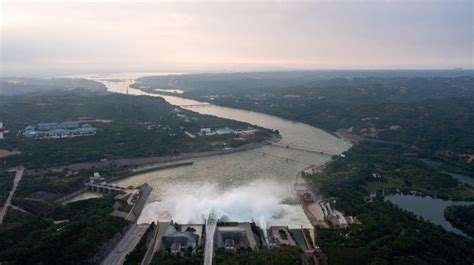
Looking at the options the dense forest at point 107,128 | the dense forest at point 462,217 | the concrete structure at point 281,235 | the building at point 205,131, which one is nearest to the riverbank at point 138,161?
the dense forest at point 107,128

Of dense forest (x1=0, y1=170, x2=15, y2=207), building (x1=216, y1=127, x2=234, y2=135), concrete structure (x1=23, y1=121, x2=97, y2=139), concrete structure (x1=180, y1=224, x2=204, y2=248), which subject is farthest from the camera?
building (x1=216, y1=127, x2=234, y2=135)

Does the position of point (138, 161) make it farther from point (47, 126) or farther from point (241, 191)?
point (47, 126)

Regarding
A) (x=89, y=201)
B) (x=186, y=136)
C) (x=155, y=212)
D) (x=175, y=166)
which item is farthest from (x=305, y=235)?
(x=186, y=136)

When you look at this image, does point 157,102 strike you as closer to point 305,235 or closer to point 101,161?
point 101,161

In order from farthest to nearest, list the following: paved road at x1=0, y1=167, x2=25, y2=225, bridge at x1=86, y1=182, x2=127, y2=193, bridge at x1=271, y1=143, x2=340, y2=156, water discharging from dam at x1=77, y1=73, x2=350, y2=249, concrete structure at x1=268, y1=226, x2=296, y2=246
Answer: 1. bridge at x1=271, y1=143, x2=340, y2=156
2. bridge at x1=86, y1=182, x2=127, y2=193
3. water discharging from dam at x1=77, y1=73, x2=350, y2=249
4. paved road at x1=0, y1=167, x2=25, y2=225
5. concrete structure at x1=268, y1=226, x2=296, y2=246

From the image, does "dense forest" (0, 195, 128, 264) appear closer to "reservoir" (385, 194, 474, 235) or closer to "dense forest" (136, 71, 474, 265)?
"dense forest" (136, 71, 474, 265)

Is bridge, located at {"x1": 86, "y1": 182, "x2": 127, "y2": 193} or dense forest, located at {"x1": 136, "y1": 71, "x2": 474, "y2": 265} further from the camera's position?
bridge, located at {"x1": 86, "y1": 182, "x2": 127, "y2": 193}

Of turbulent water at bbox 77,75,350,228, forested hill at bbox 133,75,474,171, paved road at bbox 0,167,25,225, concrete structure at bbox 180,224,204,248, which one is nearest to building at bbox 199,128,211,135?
turbulent water at bbox 77,75,350,228

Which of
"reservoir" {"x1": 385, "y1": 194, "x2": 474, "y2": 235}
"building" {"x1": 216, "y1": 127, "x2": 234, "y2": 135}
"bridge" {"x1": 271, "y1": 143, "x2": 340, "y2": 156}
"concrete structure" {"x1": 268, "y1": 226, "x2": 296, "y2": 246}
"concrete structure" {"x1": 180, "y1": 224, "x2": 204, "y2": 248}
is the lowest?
"reservoir" {"x1": 385, "y1": 194, "x2": 474, "y2": 235}

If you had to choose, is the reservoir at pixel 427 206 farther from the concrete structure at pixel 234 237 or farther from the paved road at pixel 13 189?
the paved road at pixel 13 189
